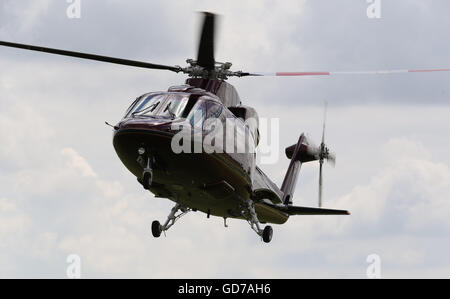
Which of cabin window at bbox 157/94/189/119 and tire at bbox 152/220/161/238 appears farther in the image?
tire at bbox 152/220/161/238

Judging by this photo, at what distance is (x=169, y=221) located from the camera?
41.7 m

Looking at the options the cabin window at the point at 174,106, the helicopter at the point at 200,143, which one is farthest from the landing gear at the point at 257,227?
the cabin window at the point at 174,106

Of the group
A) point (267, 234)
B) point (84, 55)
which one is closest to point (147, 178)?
point (84, 55)

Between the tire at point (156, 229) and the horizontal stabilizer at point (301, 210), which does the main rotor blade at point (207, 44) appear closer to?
the tire at point (156, 229)

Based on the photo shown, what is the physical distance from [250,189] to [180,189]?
3.84 meters

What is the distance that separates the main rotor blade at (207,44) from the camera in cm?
3564

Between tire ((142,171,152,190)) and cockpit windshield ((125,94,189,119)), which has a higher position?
cockpit windshield ((125,94,189,119))

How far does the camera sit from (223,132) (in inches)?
1457

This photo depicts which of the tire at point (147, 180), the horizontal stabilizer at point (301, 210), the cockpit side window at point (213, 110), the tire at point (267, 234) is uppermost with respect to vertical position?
the cockpit side window at point (213, 110)

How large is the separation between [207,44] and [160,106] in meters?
4.11

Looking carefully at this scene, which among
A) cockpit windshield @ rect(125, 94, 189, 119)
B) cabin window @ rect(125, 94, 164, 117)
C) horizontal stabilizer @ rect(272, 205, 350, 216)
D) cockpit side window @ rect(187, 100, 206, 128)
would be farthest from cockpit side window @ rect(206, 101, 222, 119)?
horizontal stabilizer @ rect(272, 205, 350, 216)

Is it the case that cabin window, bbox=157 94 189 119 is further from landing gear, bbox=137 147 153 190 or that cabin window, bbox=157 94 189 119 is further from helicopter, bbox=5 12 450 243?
landing gear, bbox=137 147 153 190

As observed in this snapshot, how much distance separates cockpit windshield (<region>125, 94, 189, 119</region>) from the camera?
115 feet
